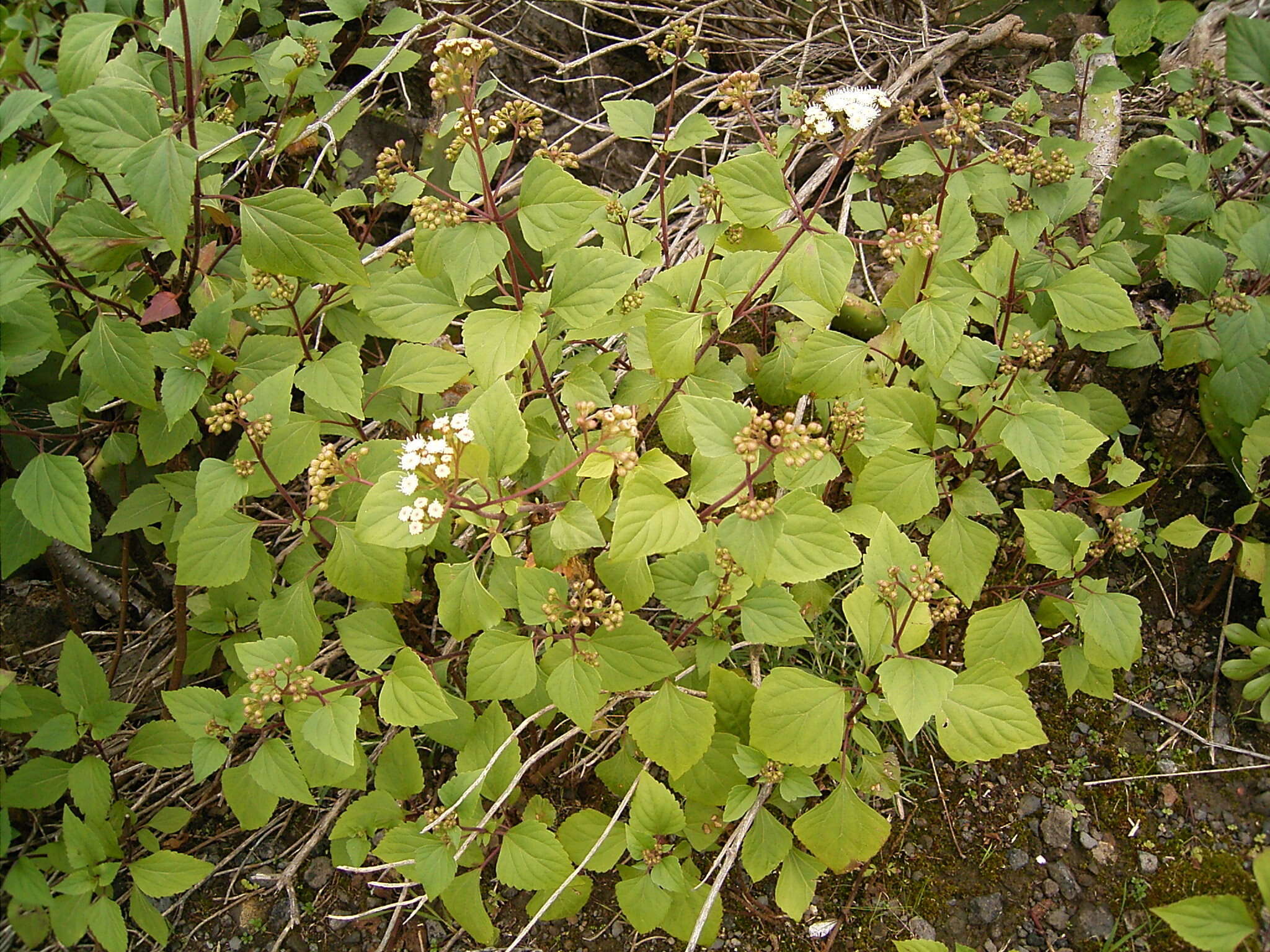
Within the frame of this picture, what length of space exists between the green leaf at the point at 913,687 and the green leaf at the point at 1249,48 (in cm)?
183

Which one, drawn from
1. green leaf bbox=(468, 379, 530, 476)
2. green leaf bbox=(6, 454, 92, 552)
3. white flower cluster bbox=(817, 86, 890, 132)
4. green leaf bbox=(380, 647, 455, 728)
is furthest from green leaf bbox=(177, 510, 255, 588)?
white flower cluster bbox=(817, 86, 890, 132)

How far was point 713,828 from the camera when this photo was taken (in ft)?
6.14

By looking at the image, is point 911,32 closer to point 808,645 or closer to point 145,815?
point 808,645

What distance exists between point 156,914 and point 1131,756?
235 centimetres

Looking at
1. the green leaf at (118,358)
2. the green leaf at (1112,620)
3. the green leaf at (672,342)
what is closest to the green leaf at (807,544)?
the green leaf at (672,342)

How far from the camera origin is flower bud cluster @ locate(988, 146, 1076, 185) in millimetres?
1918

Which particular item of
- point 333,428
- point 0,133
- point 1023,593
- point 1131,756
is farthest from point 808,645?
point 0,133

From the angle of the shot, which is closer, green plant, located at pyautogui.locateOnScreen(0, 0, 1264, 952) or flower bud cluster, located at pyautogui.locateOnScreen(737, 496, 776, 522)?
flower bud cluster, located at pyautogui.locateOnScreen(737, 496, 776, 522)

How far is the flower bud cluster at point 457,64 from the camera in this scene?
143cm

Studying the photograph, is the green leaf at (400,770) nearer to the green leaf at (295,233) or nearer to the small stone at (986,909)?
the green leaf at (295,233)

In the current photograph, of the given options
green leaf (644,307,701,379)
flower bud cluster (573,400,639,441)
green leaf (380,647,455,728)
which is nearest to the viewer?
flower bud cluster (573,400,639,441)

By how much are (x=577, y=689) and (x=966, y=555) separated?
3.20 feet

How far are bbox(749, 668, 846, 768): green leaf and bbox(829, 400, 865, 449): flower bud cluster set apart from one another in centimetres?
54

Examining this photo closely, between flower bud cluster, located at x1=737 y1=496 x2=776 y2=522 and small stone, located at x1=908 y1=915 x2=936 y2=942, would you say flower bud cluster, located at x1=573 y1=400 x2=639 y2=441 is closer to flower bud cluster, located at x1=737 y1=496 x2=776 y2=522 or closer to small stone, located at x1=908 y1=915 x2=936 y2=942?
flower bud cluster, located at x1=737 y1=496 x2=776 y2=522
